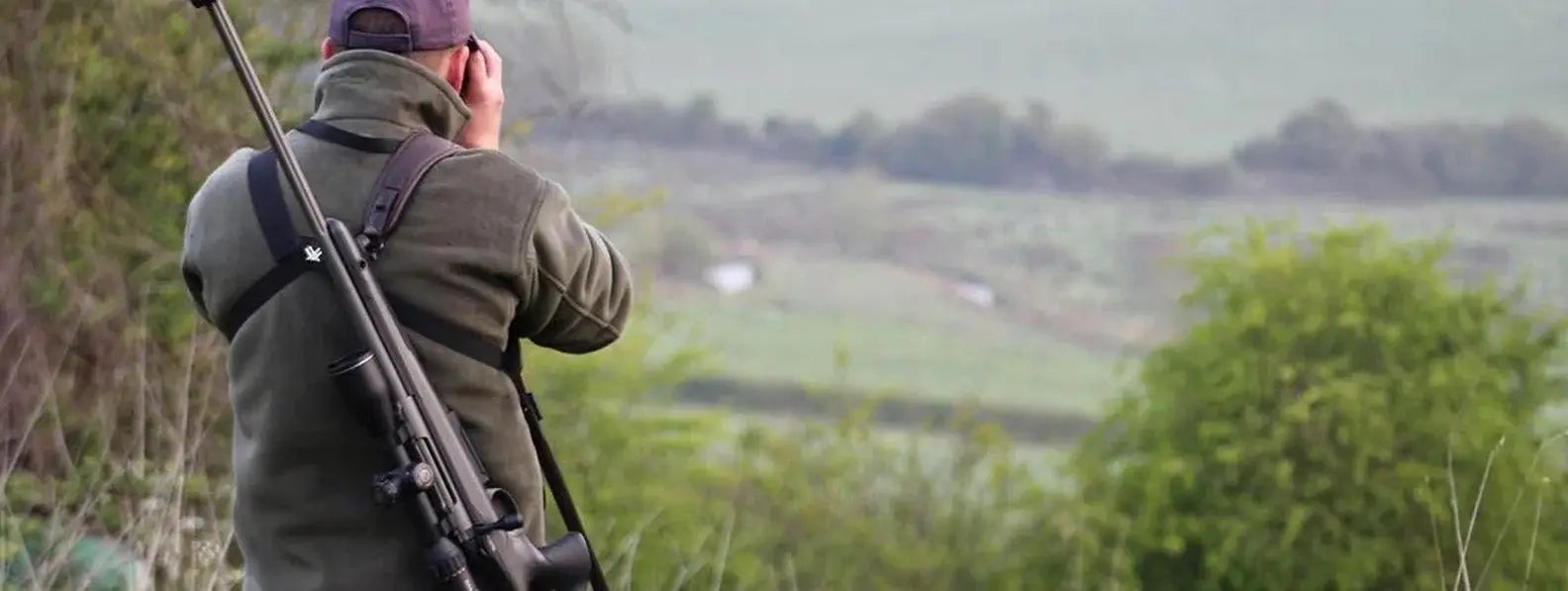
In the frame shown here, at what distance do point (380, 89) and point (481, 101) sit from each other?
6.3 inches

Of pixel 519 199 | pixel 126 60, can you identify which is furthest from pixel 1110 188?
pixel 519 199

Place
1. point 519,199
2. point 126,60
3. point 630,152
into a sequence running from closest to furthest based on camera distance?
point 519,199, point 126,60, point 630,152

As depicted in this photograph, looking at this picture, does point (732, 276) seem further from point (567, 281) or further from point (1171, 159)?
point (567, 281)

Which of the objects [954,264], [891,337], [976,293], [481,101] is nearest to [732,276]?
[891,337]

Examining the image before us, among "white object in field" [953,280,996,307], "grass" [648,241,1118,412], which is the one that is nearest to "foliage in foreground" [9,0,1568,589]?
"grass" [648,241,1118,412]

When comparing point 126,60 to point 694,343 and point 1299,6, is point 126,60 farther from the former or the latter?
point 1299,6

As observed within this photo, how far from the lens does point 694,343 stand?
10.6 meters

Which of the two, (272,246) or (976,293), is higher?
(272,246)

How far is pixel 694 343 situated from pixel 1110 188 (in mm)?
14311

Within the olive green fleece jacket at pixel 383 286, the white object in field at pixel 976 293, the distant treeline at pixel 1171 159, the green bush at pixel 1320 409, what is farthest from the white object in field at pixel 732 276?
the olive green fleece jacket at pixel 383 286

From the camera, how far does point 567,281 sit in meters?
2.29

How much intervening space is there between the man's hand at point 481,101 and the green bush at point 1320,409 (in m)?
8.02

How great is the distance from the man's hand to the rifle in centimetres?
23

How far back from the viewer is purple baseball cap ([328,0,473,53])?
2.30 metres
